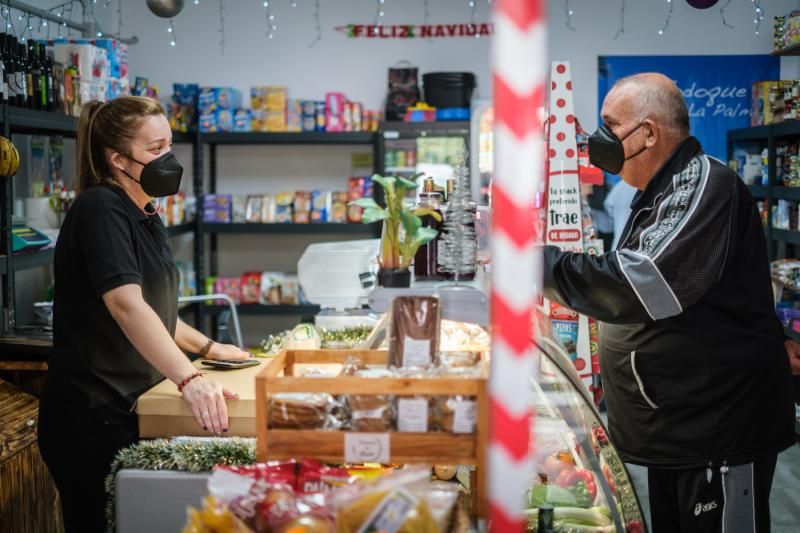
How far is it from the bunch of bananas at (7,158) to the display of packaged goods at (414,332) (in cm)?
329

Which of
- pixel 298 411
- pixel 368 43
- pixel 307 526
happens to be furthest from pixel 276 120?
pixel 307 526

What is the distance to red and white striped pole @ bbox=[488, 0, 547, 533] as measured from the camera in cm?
133

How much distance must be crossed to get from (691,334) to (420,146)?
536cm

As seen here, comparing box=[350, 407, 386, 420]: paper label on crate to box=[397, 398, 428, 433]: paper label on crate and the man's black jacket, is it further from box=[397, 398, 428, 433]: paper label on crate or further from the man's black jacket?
the man's black jacket

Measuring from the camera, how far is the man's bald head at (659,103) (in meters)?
2.94

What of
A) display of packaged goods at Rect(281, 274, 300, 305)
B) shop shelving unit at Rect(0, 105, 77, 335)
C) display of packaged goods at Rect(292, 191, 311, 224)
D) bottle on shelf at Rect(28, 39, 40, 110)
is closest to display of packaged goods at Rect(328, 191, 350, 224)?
display of packaged goods at Rect(292, 191, 311, 224)

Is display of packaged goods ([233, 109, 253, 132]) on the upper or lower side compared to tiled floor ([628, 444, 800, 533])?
upper

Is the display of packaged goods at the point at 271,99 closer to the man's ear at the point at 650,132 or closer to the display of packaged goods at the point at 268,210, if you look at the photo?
the display of packaged goods at the point at 268,210

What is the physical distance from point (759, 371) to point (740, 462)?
11.2 inches

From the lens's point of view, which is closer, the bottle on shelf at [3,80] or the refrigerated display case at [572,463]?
the refrigerated display case at [572,463]

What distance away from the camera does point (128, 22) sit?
8508 mm

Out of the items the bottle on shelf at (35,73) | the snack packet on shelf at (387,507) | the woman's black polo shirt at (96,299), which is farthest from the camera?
the bottle on shelf at (35,73)

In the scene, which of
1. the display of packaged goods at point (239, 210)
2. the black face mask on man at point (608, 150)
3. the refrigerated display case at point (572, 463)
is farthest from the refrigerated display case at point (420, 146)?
the refrigerated display case at point (572, 463)

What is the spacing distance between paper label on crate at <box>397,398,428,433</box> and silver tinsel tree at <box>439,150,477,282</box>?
475 mm
